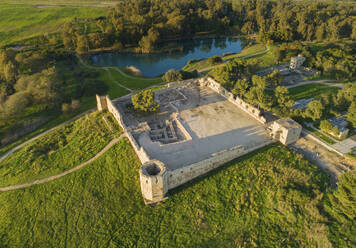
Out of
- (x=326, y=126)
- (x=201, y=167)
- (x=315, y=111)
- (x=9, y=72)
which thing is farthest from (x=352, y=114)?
(x=9, y=72)

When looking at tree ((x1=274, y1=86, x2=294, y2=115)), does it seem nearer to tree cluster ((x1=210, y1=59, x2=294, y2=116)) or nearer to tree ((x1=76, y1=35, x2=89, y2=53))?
tree cluster ((x1=210, y1=59, x2=294, y2=116))

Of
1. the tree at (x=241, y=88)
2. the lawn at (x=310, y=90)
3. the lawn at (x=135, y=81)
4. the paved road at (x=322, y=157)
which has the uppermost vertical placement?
the tree at (x=241, y=88)

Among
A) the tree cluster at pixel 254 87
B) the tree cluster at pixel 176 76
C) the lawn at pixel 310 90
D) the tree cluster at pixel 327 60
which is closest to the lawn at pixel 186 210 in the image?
the tree cluster at pixel 254 87

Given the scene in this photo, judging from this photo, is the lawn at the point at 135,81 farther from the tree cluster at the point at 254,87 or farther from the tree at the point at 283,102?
the tree at the point at 283,102

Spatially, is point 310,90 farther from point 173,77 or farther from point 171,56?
point 171,56

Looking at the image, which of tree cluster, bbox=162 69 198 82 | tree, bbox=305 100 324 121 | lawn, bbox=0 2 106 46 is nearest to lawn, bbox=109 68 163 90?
tree cluster, bbox=162 69 198 82

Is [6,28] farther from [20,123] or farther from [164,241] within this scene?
[164,241]
